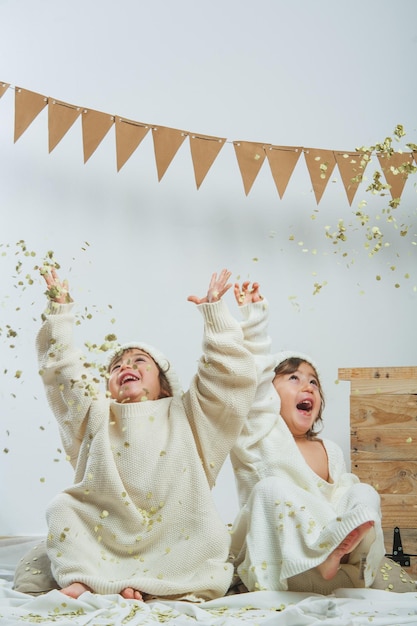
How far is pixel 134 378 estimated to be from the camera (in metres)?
2.41

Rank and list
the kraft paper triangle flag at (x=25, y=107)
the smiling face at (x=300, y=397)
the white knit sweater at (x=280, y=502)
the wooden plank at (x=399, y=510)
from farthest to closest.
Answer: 1. the kraft paper triangle flag at (x=25, y=107)
2. the wooden plank at (x=399, y=510)
3. the smiling face at (x=300, y=397)
4. the white knit sweater at (x=280, y=502)

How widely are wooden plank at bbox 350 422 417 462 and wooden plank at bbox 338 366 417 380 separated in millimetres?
142

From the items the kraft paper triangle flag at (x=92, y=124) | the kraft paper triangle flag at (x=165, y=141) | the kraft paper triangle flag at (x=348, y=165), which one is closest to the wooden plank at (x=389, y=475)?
the kraft paper triangle flag at (x=348, y=165)

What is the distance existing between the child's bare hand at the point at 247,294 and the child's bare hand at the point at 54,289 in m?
0.44

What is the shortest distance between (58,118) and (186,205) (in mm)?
588

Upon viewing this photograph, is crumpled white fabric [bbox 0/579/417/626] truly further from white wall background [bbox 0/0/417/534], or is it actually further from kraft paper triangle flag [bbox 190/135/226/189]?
kraft paper triangle flag [bbox 190/135/226/189]

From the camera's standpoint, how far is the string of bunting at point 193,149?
2.84 metres

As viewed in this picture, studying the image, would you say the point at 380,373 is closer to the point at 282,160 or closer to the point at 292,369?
the point at 292,369

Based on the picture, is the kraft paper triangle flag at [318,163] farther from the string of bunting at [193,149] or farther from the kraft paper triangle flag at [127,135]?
Answer: the kraft paper triangle flag at [127,135]

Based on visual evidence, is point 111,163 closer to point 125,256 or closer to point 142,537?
point 125,256

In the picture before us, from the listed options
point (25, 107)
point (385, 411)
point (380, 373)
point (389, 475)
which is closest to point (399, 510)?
point (389, 475)

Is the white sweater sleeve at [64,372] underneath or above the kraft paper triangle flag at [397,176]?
underneath

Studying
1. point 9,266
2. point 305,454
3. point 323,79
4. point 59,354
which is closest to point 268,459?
point 305,454

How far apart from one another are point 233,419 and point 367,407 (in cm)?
54
